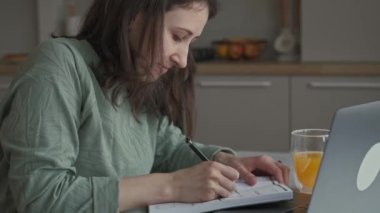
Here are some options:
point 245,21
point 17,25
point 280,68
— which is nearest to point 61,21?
point 17,25

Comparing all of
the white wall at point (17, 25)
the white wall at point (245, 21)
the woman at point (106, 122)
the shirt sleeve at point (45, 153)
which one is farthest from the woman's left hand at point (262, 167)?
the white wall at point (17, 25)

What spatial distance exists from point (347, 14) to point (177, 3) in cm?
215

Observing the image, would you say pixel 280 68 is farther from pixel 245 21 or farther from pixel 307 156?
pixel 307 156

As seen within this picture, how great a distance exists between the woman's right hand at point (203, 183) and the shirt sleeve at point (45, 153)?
12 cm

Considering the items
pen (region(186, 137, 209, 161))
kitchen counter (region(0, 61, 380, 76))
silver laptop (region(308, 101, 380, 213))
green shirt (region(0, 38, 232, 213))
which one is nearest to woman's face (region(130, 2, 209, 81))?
green shirt (region(0, 38, 232, 213))

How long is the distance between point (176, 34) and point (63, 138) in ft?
1.06

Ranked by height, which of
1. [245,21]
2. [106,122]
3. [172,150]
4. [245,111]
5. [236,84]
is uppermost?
[106,122]

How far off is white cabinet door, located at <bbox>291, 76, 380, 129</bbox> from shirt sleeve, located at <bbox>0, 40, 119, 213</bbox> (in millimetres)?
2207

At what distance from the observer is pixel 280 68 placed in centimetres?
337

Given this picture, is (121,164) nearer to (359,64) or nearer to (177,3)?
(177,3)

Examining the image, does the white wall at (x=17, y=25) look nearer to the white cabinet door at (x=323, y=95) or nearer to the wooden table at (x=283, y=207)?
the white cabinet door at (x=323, y=95)

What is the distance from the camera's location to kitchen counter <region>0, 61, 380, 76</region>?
3281mm

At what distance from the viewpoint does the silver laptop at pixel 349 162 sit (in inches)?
39.1

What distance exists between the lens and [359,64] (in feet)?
10.8
